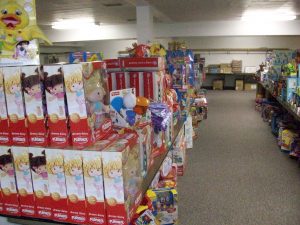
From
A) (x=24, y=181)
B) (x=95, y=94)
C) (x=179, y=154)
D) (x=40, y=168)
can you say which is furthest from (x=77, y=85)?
(x=179, y=154)

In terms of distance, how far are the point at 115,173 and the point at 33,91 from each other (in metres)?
0.56

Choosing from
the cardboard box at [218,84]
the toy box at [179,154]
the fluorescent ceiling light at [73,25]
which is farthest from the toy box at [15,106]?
the cardboard box at [218,84]

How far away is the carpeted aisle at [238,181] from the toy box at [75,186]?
1.89m

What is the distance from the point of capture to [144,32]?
551 centimetres

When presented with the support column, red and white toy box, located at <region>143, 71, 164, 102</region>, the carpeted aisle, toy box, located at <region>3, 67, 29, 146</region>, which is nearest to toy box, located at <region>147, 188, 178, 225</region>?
the carpeted aisle

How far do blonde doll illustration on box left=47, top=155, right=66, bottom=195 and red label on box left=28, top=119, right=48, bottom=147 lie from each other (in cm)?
10

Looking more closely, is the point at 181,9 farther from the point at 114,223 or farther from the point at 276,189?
the point at 114,223

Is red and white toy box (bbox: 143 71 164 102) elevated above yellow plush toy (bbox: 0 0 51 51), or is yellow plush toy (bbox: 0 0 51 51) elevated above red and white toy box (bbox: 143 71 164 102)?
yellow plush toy (bbox: 0 0 51 51)

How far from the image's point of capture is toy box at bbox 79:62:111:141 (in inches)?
55.1

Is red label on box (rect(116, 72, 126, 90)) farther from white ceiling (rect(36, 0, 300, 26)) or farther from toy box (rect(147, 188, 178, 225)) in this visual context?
white ceiling (rect(36, 0, 300, 26))

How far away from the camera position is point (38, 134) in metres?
1.46

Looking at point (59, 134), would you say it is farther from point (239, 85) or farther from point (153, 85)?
point (239, 85)

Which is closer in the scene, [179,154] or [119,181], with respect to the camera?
[119,181]

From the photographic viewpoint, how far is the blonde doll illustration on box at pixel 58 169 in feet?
4.62
